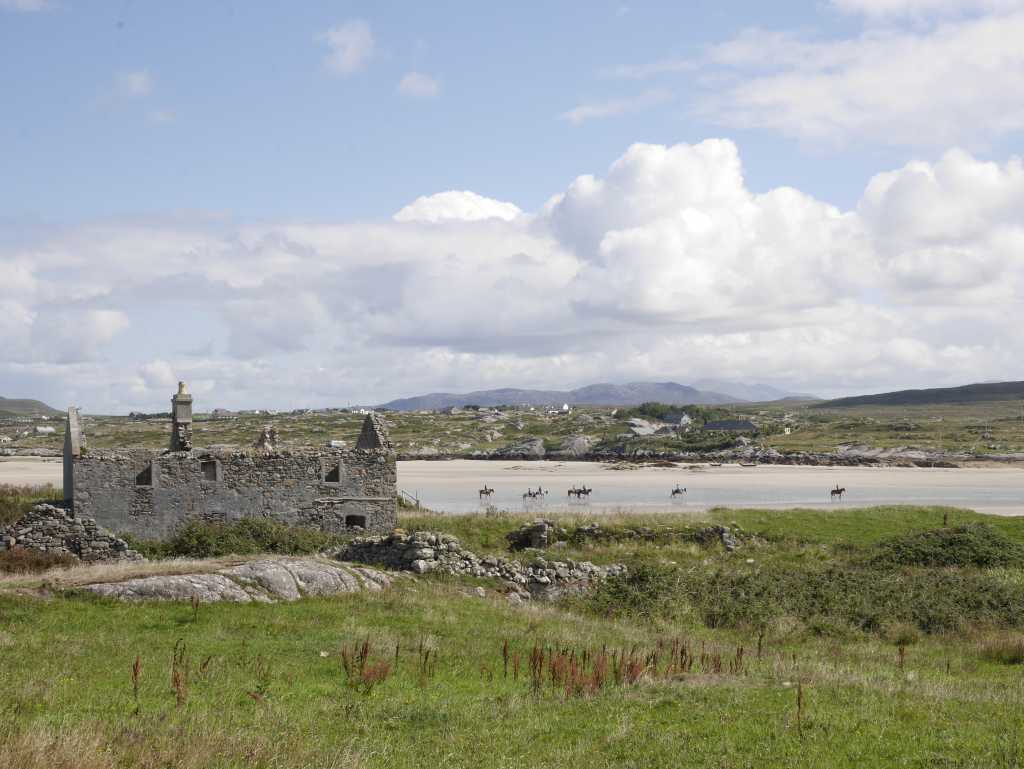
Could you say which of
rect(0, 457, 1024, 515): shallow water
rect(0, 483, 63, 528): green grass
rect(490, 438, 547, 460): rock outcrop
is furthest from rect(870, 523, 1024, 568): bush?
rect(490, 438, 547, 460): rock outcrop

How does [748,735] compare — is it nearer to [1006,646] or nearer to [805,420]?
[1006,646]

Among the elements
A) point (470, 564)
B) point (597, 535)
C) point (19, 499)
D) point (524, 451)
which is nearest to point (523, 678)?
point (470, 564)

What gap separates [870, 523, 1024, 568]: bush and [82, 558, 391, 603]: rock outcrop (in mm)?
19812

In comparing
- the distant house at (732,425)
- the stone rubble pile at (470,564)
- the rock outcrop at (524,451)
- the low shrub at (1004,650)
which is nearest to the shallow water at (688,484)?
the rock outcrop at (524,451)

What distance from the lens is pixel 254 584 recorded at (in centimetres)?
2036

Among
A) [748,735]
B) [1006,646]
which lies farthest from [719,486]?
[748,735]

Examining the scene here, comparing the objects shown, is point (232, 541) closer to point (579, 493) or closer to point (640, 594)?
point (640, 594)

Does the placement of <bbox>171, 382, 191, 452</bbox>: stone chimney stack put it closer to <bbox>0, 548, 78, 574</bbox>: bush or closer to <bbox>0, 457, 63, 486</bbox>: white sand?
<bbox>0, 548, 78, 574</bbox>: bush

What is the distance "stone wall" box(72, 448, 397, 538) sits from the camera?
29.2m

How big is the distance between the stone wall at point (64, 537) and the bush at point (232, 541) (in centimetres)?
79

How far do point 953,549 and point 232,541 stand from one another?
83.7ft

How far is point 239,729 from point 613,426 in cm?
14078

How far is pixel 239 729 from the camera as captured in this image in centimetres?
972

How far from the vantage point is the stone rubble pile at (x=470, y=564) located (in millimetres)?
26628
